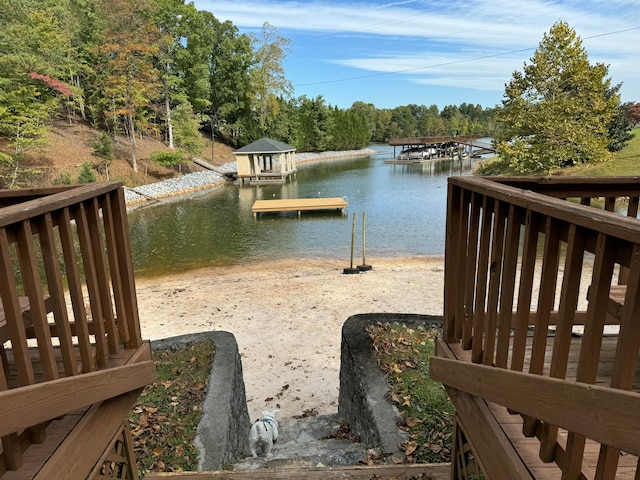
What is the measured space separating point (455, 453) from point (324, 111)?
173 feet

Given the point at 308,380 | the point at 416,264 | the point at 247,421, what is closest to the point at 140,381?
the point at 247,421

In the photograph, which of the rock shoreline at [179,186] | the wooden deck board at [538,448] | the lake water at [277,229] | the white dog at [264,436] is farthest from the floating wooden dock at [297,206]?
the wooden deck board at [538,448]

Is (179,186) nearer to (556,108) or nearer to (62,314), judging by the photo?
(556,108)

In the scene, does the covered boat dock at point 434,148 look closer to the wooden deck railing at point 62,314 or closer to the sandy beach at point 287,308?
the sandy beach at point 287,308

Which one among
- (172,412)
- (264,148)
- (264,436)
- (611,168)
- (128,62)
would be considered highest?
(128,62)

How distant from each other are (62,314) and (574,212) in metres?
1.99

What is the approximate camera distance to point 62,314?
1763 mm

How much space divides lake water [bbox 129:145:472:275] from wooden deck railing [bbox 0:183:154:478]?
10.1 m

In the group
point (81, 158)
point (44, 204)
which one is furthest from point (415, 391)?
point (81, 158)

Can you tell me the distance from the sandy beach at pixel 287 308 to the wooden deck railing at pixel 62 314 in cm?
311

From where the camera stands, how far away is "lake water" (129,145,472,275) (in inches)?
531

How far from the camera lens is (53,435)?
1.79m

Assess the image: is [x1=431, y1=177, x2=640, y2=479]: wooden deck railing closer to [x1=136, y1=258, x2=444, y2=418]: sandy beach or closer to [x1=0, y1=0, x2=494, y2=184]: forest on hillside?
[x1=136, y1=258, x2=444, y2=418]: sandy beach

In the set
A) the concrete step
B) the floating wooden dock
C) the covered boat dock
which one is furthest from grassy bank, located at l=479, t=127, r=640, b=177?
the concrete step
